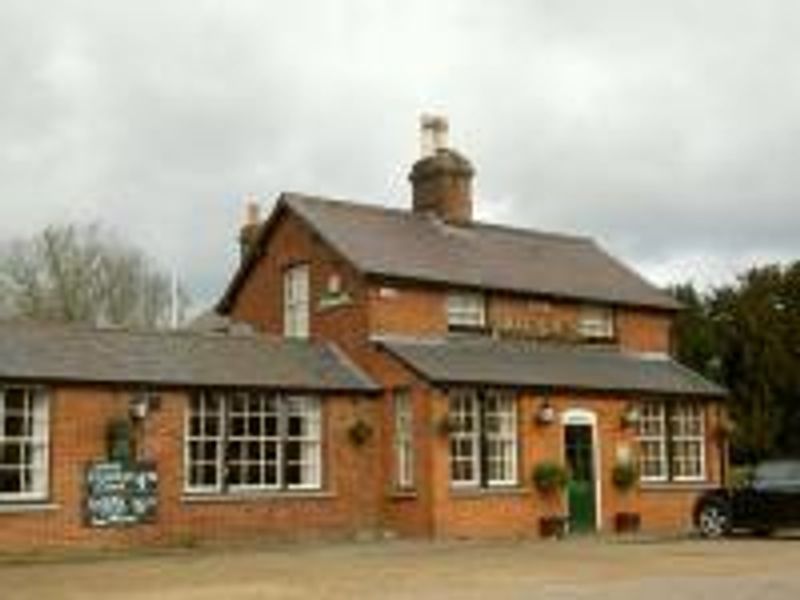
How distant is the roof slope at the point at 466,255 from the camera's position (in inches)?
1262

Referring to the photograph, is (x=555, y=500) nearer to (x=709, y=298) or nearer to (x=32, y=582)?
(x=32, y=582)

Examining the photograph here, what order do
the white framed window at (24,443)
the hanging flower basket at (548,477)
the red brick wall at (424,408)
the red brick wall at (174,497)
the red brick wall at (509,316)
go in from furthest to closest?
the red brick wall at (509,316), the hanging flower basket at (548,477), the red brick wall at (424,408), the red brick wall at (174,497), the white framed window at (24,443)

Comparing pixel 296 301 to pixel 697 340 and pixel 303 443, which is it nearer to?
pixel 303 443

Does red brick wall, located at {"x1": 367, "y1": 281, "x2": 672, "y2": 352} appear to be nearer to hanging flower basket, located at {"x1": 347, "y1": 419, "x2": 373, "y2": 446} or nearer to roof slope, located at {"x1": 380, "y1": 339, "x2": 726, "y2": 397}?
roof slope, located at {"x1": 380, "y1": 339, "x2": 726, "y2": 397}

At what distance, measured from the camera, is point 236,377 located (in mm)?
28297

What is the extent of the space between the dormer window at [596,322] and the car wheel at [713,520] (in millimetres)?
7031

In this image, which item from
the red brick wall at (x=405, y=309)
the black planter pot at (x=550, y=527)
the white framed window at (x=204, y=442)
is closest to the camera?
the white framed window at (x=204, y=442)

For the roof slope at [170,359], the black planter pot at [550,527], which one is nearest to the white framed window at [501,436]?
the black planter pot at [550,527]

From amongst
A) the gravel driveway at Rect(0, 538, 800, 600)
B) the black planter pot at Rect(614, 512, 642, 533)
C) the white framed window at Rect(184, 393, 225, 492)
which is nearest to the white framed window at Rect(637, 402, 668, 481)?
the black planter pot at Rect(614, 512, 642, 533)

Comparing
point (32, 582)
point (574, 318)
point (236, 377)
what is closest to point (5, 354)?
point (236, 377)

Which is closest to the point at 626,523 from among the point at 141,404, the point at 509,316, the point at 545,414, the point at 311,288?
the point at 545,414

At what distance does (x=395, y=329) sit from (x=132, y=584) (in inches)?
512

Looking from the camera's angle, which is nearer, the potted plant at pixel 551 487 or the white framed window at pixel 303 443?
the white framed window at pixel 303 443

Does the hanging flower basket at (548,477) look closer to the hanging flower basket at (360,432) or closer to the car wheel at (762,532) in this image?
the hanging flower basket at (360,432)
